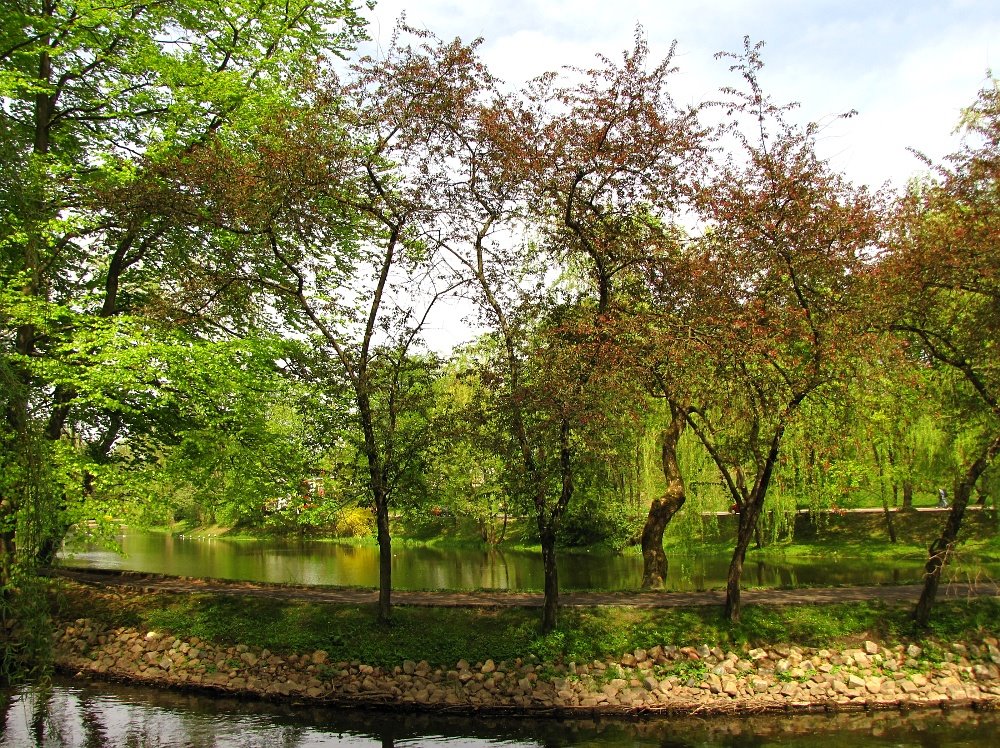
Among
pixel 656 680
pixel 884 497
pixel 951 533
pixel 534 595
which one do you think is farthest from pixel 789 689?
pixel 884 497

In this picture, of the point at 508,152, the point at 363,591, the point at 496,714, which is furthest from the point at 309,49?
the point at 496,714

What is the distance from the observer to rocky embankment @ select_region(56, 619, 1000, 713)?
13.3m

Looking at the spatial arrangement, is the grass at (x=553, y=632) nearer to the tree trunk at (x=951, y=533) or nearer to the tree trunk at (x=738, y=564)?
the tree trunk at (x=738, y=564)

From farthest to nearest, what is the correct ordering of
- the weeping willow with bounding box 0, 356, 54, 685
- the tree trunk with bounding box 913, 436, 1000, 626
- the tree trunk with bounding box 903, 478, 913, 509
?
the tree trunk with bounding box 903, 478, 913, 509 → the tree trunk with bounding box 913, 436, 1000, 626 → the weeping willow with bounding box 0, 356, 54, 685

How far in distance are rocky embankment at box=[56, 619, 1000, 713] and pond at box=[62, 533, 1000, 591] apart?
621cm

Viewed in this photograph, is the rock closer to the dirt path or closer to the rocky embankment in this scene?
the rocky embankment

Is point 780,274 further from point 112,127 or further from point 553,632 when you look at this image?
point 112,127

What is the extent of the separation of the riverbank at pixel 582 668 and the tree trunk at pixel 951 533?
18.6 inches

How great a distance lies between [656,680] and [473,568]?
17646mm

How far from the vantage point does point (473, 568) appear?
3070 centimetres

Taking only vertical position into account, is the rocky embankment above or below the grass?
below

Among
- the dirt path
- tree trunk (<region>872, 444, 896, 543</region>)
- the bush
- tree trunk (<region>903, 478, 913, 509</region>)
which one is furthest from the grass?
the bush

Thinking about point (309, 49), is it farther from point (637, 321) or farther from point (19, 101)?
point (637, 321)

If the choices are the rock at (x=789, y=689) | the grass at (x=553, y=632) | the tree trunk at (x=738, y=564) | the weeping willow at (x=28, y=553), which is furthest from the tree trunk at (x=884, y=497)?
the weeping willow at (x=28, y=553)
